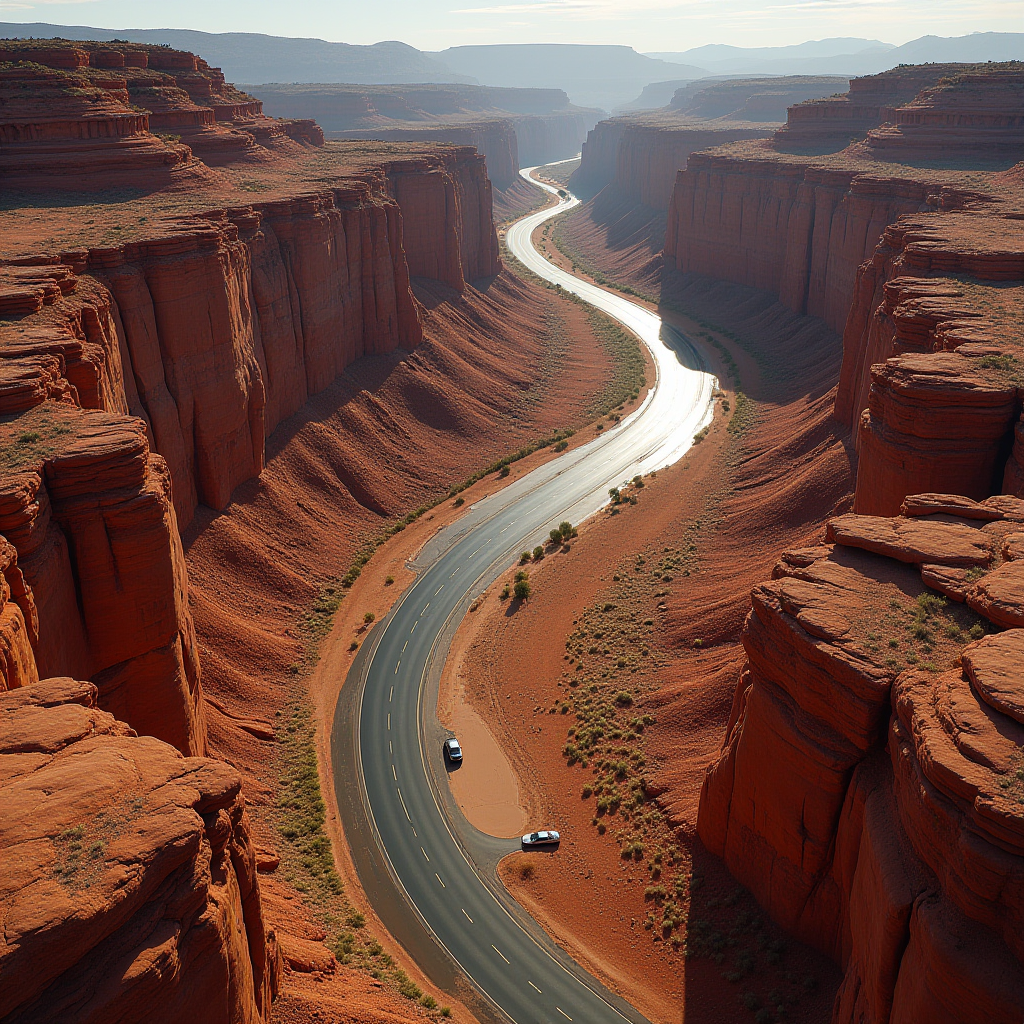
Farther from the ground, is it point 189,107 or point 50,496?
point 189,107

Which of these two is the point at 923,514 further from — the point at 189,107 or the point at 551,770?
the point at 189,107

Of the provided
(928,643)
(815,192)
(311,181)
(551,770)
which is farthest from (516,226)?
(928,643)

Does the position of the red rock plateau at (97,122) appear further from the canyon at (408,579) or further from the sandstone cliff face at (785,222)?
the sandstone cliff face at (785,222)

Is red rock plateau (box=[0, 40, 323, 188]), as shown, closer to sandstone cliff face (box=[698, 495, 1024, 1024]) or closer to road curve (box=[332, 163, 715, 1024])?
road curve (box=[332, 163, 715, 1024])

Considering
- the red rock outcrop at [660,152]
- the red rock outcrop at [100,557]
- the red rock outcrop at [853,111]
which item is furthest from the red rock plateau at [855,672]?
the red rock outcrop at [660,152]

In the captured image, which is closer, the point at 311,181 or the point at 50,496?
the point at 50,496

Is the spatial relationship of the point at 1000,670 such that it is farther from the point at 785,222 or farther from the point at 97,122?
the point at 785,222

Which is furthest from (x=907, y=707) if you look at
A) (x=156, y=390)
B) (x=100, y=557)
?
(x=156, y=390)
